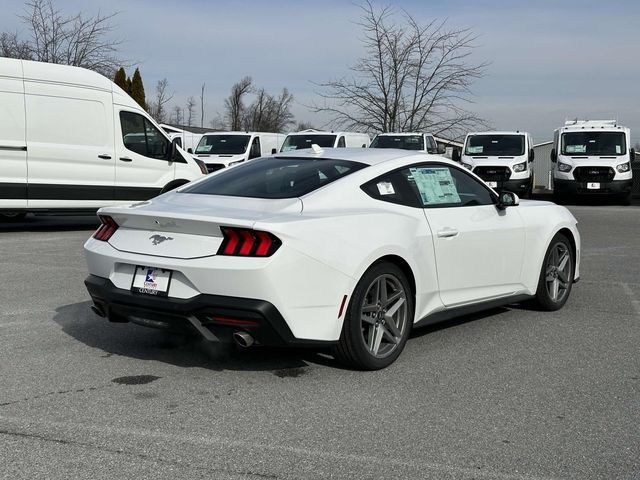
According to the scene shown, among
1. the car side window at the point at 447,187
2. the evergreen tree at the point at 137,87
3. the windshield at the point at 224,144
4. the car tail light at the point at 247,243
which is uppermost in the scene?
the evergreen tree at the point at 137,87

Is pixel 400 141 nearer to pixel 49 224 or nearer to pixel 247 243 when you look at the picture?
pixel 49 224

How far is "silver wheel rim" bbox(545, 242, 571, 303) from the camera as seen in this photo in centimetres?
693

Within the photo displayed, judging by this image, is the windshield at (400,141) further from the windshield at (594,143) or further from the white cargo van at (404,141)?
the windshield at (594,143)

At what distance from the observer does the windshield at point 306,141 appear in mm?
23422

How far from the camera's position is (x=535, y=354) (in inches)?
215

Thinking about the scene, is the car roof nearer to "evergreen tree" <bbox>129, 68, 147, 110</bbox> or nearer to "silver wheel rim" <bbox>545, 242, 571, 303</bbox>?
"silver wheel rim" <bbox>545, 242, 571, 303</bbox>

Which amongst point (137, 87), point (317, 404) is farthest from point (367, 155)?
point (137, 87)

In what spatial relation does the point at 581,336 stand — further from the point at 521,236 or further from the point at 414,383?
the point at 414,383

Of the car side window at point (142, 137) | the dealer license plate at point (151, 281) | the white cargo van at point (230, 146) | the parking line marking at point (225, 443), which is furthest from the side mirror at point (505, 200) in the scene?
the white cargo van at point (230, 146)

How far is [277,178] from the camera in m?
5.45

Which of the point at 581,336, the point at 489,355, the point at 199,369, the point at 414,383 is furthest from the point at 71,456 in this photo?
the point at 581,336

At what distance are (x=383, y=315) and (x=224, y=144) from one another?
18.7 metres

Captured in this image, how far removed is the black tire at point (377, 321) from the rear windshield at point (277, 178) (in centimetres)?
73

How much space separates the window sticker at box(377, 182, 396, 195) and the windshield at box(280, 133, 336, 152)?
18070 mm
